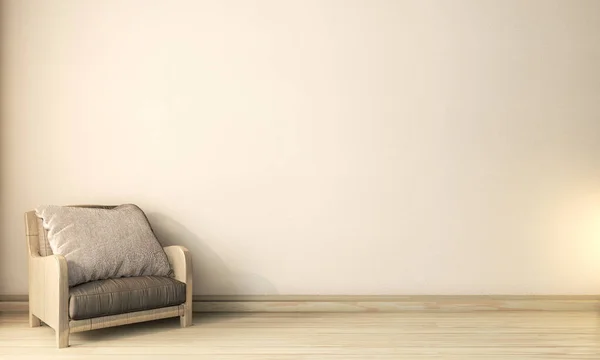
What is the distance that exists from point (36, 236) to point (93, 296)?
0.72m

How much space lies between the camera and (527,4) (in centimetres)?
454

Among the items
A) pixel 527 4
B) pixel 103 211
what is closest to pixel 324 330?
pixel 103 211

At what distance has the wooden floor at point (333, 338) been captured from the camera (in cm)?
335

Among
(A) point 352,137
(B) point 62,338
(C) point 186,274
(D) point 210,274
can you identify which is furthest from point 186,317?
(A) point 352,137

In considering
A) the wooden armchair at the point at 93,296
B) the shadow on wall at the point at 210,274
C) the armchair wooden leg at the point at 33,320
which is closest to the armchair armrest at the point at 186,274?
the wooden armchair at the point at 93,296

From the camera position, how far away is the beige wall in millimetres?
4469

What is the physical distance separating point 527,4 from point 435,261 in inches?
74.5

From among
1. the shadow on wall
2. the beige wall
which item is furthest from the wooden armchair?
the beige wall

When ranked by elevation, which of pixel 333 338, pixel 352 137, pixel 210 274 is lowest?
pixel 333 338

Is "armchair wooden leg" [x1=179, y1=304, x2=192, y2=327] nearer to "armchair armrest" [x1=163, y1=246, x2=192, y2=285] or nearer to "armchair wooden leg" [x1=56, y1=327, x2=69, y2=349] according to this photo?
"armchair armrest" [x1=163, y1=246, x2=192, y2=285]

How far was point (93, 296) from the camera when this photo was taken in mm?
3527

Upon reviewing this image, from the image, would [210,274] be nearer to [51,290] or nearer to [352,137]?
[51,290]

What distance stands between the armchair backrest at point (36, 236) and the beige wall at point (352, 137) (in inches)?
19.4

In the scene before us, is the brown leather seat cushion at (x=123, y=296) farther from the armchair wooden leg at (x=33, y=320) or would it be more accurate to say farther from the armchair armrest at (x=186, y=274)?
the armchair wooden leg at (x=33, y=320)
